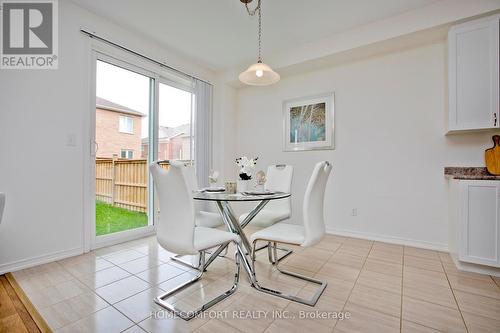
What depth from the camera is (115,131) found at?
3.14 metres

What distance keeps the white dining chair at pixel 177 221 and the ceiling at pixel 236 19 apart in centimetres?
212

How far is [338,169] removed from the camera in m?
3.56

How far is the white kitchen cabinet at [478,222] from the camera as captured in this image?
2.16 metres

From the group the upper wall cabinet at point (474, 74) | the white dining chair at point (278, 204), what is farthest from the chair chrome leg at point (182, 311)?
the upper wall cabinet at point (474, 74)

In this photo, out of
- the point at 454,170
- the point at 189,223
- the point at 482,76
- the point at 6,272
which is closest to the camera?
the point at 189,223

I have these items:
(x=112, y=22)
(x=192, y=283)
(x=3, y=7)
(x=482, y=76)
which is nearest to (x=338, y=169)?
(x=482, y=76)

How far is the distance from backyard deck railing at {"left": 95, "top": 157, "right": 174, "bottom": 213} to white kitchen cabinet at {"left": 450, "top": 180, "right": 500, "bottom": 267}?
12.4 feet

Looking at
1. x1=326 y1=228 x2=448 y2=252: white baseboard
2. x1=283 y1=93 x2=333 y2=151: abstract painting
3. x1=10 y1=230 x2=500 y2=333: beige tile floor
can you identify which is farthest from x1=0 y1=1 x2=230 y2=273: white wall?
x1=326 y1=228 x2=448 y2=252: white baseboard

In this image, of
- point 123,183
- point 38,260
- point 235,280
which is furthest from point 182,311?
point 123,183

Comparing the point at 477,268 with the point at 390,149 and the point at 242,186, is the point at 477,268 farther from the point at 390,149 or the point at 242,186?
the point at 242,186

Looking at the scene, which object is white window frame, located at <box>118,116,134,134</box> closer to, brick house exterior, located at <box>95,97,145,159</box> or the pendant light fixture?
brick house exterior, located at <box>95,97,145,159</box>

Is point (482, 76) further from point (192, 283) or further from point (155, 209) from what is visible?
point (155, 209)

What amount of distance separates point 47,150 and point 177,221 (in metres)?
1.89

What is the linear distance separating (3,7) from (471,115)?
15.7ft
